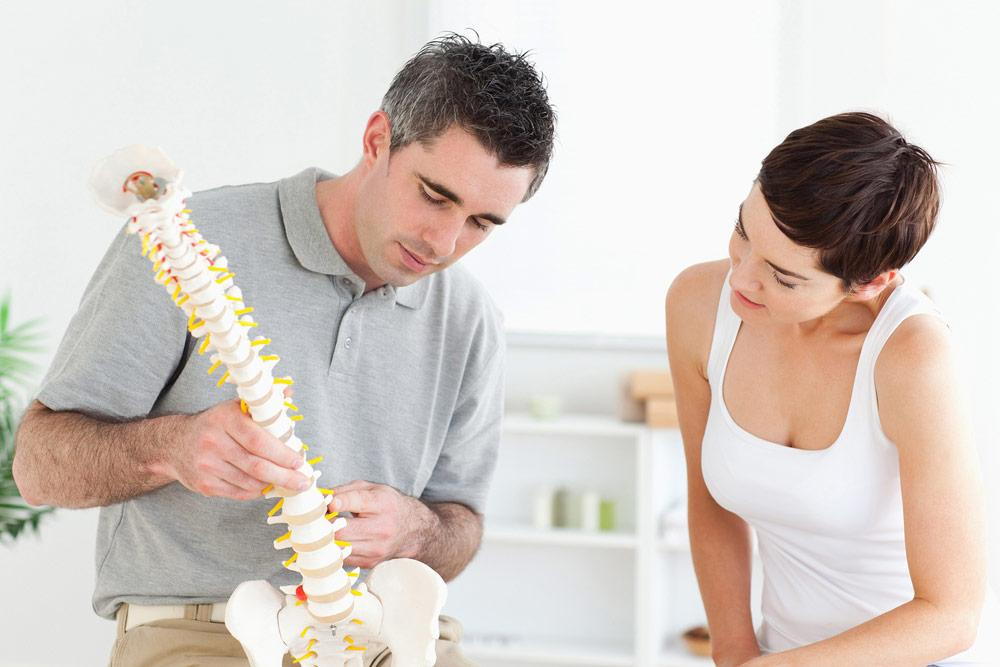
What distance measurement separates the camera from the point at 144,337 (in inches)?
57.4

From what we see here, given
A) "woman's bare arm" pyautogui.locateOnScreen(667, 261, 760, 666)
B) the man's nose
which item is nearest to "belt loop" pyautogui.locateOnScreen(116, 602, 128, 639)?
the man's nose

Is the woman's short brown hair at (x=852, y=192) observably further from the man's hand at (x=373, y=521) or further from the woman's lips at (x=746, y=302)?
the man's hand at (x=373, y=521)

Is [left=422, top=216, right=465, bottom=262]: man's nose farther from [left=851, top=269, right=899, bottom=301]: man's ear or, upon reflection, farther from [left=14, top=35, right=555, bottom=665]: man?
[left=851, top=269, right=899, bottom=301]: man's ear

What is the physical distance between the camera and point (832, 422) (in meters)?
1.45

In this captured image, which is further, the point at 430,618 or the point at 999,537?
the point at 999,537

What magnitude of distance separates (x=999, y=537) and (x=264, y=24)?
2942 mm

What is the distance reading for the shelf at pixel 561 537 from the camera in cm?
331

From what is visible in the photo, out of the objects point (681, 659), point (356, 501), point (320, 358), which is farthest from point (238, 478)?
point (681, 659)

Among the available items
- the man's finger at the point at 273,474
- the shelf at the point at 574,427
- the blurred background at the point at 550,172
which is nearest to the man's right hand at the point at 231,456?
the man's finger at the point at 273,474

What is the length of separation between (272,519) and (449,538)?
1.98 ft

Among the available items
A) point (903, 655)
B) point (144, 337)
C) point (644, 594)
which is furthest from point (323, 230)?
point (644, 594)

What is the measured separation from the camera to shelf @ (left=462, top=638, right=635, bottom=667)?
11.1 ft

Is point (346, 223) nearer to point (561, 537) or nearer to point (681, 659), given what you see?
point (561, 537)

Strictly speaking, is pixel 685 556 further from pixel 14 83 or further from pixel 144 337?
pixel 14 83
